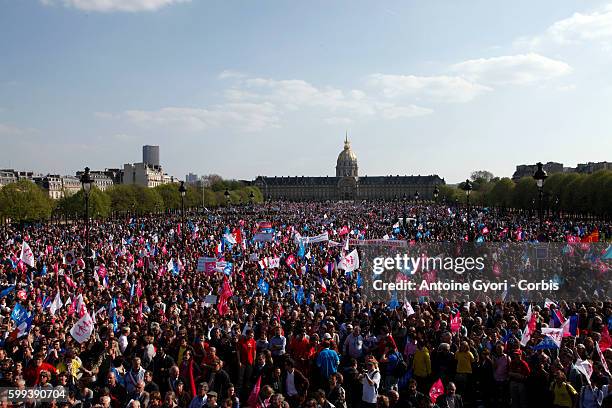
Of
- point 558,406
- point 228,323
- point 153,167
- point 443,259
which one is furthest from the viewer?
point 153,167

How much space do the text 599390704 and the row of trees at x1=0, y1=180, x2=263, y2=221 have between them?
6445 cm

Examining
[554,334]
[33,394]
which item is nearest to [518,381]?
[554,334]

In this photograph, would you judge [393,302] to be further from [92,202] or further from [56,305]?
[92,202]

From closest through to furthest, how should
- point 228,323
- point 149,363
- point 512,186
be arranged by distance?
point 149,363
point 228,323
point 512,186

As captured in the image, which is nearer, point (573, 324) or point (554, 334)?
point (554, 334)

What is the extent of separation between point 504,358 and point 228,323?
553 centimetres

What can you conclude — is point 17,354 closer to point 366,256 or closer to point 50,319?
point 50,319

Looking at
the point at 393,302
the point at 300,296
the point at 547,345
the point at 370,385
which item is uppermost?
the point at 547,345

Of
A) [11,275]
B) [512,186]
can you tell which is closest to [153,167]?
[512,186]

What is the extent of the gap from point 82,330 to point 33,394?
3.72 m

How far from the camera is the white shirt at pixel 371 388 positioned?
918cm

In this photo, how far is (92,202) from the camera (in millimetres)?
74625

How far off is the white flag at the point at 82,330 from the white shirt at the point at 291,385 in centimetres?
Answer: 500

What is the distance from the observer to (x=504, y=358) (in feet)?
32.3
